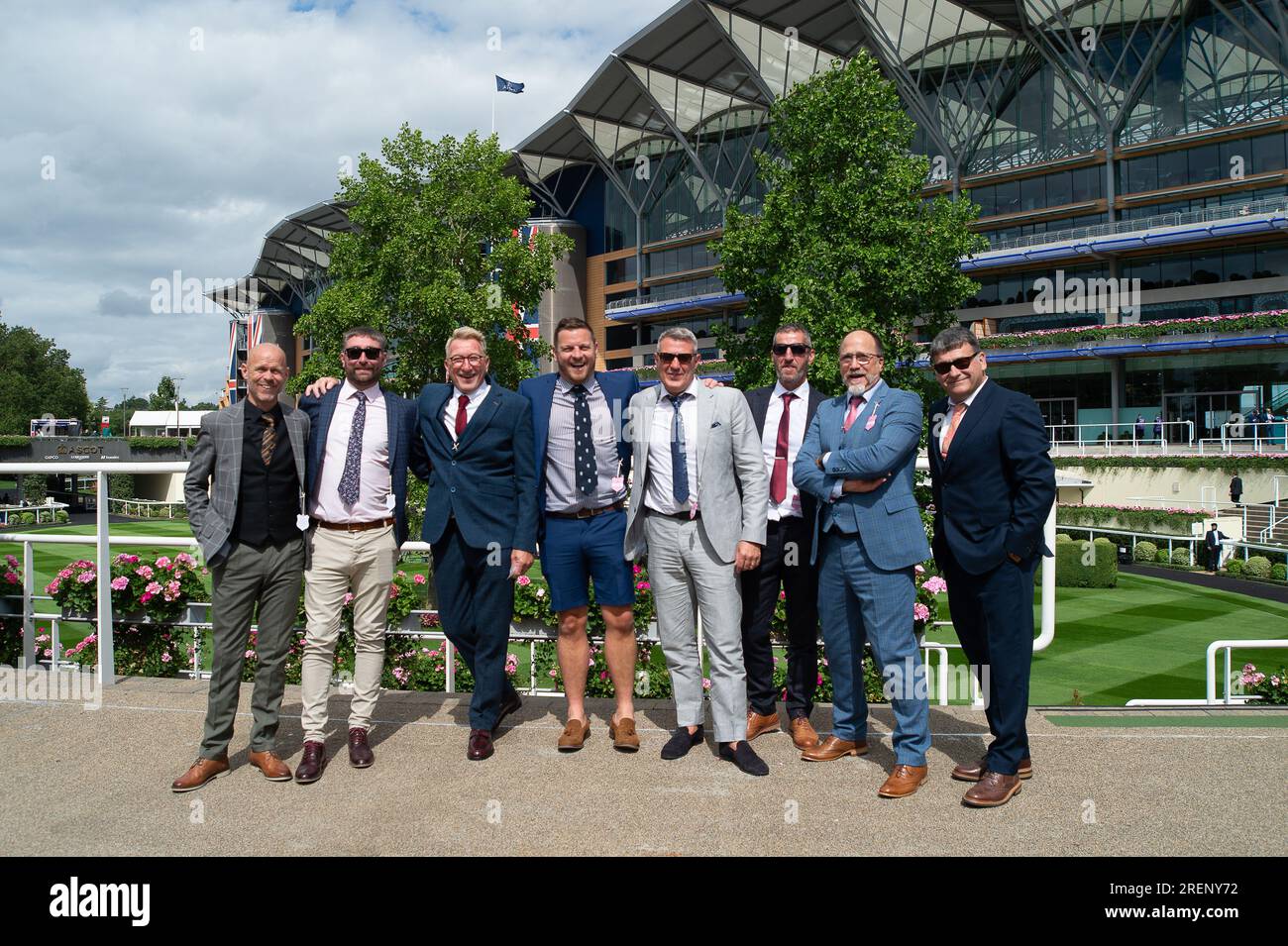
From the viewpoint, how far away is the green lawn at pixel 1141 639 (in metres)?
13.2

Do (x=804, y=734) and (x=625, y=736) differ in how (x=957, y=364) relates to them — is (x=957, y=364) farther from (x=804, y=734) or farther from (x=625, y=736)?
(x=625, y=736)

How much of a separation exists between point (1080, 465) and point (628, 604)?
3848 cm

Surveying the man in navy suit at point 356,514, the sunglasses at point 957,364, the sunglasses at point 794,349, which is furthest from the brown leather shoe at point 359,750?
the sunglasses at point 957,364

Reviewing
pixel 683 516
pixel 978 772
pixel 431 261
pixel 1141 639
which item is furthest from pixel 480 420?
pixel 431 261

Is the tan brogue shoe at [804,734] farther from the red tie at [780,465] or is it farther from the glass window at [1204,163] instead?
the glass window at [1204,163]

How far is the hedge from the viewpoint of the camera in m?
23.6

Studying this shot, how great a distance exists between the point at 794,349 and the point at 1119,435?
4500 centimetres

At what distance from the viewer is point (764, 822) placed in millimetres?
3584

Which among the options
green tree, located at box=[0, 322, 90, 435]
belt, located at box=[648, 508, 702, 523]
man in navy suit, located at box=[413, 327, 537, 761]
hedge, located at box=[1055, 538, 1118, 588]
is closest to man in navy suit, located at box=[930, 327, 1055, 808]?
belt, located at box=[648, 508, 702, 523]

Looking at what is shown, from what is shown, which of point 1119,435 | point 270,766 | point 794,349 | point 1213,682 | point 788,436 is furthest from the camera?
point 1119,435

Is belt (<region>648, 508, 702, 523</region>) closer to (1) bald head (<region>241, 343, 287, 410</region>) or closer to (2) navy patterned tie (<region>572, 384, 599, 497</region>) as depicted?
(2) navy patterned tie (<region>572, 384, 599, 497</region>)

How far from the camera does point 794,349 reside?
4871mm
